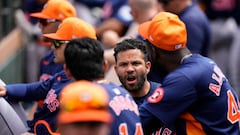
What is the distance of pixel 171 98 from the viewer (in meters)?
6.69

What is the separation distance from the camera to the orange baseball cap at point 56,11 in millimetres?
8523

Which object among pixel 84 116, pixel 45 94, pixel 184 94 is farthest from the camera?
pixel 45 94

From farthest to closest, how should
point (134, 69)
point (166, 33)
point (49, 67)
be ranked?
point (49, 67) < point (134, 69) < point (166, 33)

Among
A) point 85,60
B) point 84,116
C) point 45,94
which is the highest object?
point 84,116

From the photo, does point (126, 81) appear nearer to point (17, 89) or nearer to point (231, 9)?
point (17, 89)

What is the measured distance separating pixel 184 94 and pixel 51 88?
3.94 ft

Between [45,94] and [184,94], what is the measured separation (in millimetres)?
1363

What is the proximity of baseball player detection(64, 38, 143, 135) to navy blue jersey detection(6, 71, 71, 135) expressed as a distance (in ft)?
2.91

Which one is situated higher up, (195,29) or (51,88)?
(51,88)

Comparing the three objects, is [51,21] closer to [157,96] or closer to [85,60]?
[157,96]

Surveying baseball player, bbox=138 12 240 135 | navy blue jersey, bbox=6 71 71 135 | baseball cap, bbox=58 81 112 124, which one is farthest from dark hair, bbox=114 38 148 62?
baseball cap, bbox=58 81 112 124

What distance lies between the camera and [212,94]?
22.2 feet

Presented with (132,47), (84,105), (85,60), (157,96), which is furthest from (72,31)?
(84,105)

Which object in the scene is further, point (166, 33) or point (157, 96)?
point (166, 33)
